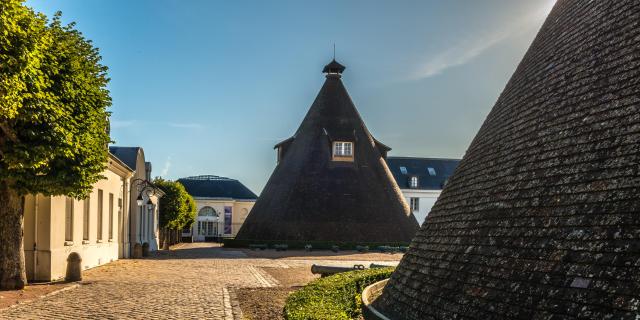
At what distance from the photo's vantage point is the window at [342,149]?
46.8 meters

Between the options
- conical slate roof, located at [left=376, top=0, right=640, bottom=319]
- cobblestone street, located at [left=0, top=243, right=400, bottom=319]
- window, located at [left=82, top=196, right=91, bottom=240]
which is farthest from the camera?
window, located at [left=82, top=196, right=91, bottom=240]

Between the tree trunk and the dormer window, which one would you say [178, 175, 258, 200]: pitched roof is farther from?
the tree trunk

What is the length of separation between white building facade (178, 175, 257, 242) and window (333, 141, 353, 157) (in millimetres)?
32797

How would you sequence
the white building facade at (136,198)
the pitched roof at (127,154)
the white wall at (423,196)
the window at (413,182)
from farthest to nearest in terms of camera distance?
the window at (413,182) < the white wall at (423,196) < the pitched roof at (127,154) < the white building facade at (136,198)

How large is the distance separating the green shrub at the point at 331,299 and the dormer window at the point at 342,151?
2888 cm

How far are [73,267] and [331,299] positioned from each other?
9.67 metres

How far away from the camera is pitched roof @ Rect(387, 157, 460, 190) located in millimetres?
73500

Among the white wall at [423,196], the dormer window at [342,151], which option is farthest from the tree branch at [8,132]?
the white wall at [423,196]

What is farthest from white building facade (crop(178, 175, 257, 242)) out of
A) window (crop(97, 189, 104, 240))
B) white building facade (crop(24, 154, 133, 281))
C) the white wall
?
window (crop(97, 189, 104, 240))

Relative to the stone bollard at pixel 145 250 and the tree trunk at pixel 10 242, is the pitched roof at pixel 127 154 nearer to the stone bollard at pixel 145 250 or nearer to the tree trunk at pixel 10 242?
the stone bollard at pixel 145 250

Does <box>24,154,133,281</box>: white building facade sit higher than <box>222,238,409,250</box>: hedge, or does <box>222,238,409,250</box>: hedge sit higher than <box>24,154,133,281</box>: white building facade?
<box>24,154,133,281</box>: white building facade

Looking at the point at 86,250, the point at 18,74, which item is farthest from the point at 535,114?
the point at 86,250

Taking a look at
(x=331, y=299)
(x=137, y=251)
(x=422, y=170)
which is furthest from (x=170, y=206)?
(x=331, y=299)

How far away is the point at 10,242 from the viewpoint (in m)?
15.8
